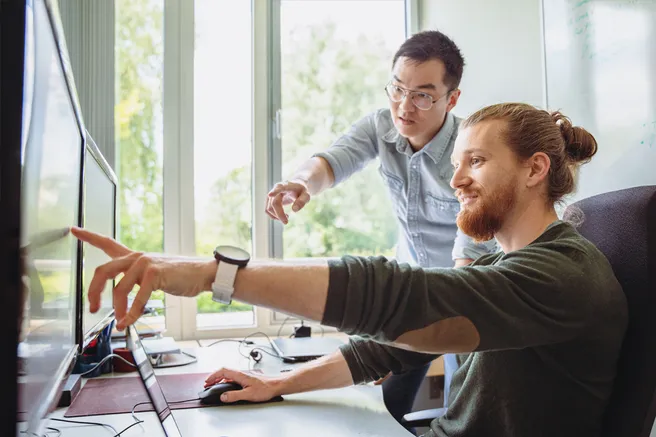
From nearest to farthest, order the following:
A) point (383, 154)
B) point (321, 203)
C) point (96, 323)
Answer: point (96, 323) < point (383, 154) < point (321, 203)

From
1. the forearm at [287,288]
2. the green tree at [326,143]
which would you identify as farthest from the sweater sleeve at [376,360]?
the green tree at [326,143]

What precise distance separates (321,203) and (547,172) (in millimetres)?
1610

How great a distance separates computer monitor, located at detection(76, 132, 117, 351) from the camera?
3.66 feet

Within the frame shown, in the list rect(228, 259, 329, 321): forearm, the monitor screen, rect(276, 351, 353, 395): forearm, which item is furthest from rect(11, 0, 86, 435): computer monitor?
rect(276, 351, 353, 395): forearm

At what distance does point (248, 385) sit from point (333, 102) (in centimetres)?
171

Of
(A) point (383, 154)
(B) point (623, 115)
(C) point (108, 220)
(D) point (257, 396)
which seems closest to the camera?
(D) point (257, 396)

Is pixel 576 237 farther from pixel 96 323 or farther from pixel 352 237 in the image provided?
pixel 352 237

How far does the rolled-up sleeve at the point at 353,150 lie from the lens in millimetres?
1910

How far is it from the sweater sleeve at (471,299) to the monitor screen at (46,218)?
0.35 metres

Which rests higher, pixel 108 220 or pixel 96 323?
pixel 108 220

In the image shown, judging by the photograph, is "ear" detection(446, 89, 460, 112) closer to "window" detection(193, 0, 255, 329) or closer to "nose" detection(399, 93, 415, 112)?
"nose" detection(399, 93, 415, 112)

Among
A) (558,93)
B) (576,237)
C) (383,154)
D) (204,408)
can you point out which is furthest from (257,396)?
(558,93)

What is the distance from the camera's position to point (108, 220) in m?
1.72

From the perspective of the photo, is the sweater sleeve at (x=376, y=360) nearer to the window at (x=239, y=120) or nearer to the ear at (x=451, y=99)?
the ear at (x=451, y=99)
